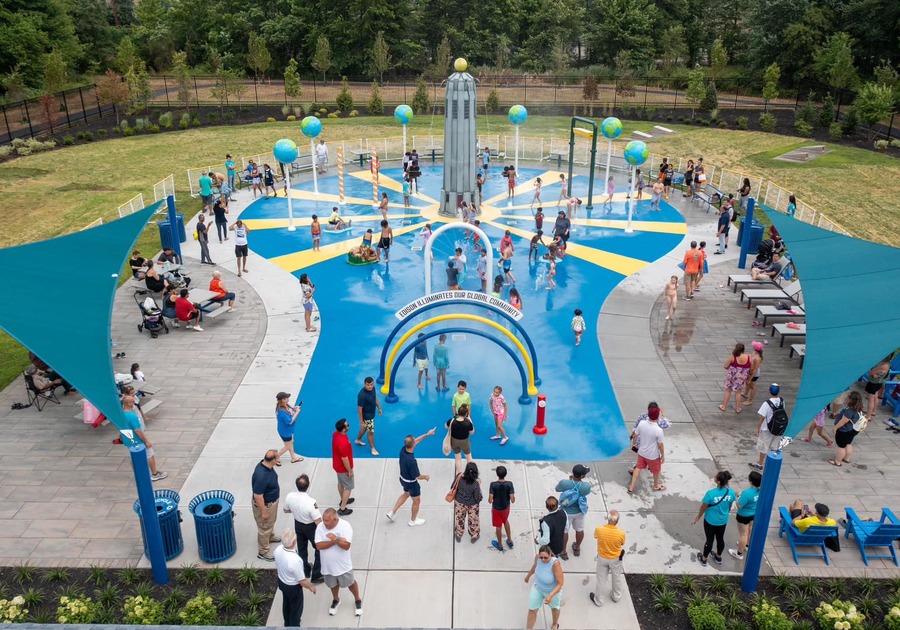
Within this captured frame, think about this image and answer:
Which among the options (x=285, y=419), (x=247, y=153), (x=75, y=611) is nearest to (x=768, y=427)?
(x=285, y=419)

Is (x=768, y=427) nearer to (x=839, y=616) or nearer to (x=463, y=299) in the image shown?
(x=839, y=616)

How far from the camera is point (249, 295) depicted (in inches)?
771

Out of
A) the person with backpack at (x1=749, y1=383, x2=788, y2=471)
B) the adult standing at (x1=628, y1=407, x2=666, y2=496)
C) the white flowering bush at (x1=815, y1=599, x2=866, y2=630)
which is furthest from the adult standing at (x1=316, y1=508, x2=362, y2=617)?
the person with backpack at (x1=749, y1=383, x2=788, y2=471)

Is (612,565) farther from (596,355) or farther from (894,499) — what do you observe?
(596,355)

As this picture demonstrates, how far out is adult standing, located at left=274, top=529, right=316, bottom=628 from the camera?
324 inches

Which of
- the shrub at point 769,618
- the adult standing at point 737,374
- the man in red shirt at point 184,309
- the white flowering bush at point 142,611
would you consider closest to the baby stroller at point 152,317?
the man in red shirt at point 184,309

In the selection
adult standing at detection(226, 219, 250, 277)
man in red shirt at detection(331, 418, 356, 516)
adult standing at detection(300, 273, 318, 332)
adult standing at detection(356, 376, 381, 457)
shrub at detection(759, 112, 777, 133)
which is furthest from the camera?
shrub at detection(759, 112, 777, 133)

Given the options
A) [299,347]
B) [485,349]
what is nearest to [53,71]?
[299,347]

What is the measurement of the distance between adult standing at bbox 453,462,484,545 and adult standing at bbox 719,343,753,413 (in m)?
6.24

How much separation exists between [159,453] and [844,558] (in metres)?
11.2

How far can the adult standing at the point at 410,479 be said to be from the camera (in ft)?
33.7

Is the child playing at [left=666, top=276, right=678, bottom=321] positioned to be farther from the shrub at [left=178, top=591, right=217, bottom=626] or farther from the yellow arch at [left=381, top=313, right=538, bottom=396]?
the shrub at [left=178, top=591, right=217, bottom=626]

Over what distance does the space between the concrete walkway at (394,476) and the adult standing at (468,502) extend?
209mm

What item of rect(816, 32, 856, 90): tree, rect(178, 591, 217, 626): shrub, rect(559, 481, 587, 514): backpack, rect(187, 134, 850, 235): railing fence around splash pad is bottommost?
rect(178, 591, 217, 626): shrub
